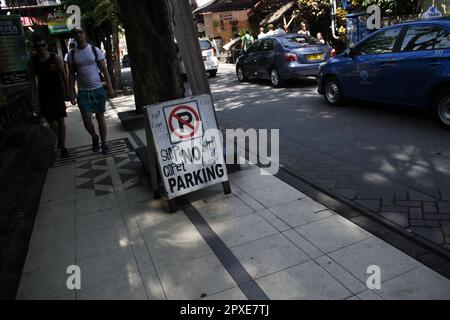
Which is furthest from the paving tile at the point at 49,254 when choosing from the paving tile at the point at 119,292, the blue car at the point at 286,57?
the blue car at the point at 286,57

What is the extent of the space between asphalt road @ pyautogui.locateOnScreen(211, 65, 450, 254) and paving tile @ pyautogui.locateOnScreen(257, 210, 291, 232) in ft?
2.80

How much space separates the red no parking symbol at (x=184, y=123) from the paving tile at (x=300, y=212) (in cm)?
119

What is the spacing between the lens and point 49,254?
384cm

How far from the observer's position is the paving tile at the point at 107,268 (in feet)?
10.8

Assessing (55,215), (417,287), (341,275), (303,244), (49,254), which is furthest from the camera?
(55,215)

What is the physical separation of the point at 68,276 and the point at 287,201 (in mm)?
2264

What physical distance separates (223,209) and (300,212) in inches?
32.0

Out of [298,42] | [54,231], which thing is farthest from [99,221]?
[298,42]

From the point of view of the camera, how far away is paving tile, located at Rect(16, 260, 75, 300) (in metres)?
3.23

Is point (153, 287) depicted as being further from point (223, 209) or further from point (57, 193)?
point (57, 193)

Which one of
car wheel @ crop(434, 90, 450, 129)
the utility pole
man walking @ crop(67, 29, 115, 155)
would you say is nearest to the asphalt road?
car wheel @ crop(434, 90, 450, 129)

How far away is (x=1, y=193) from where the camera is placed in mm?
4508

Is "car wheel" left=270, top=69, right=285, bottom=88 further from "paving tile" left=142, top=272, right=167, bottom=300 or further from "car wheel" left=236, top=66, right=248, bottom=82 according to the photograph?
"paving tile" left=142, top=272, right=167, bottom=300
